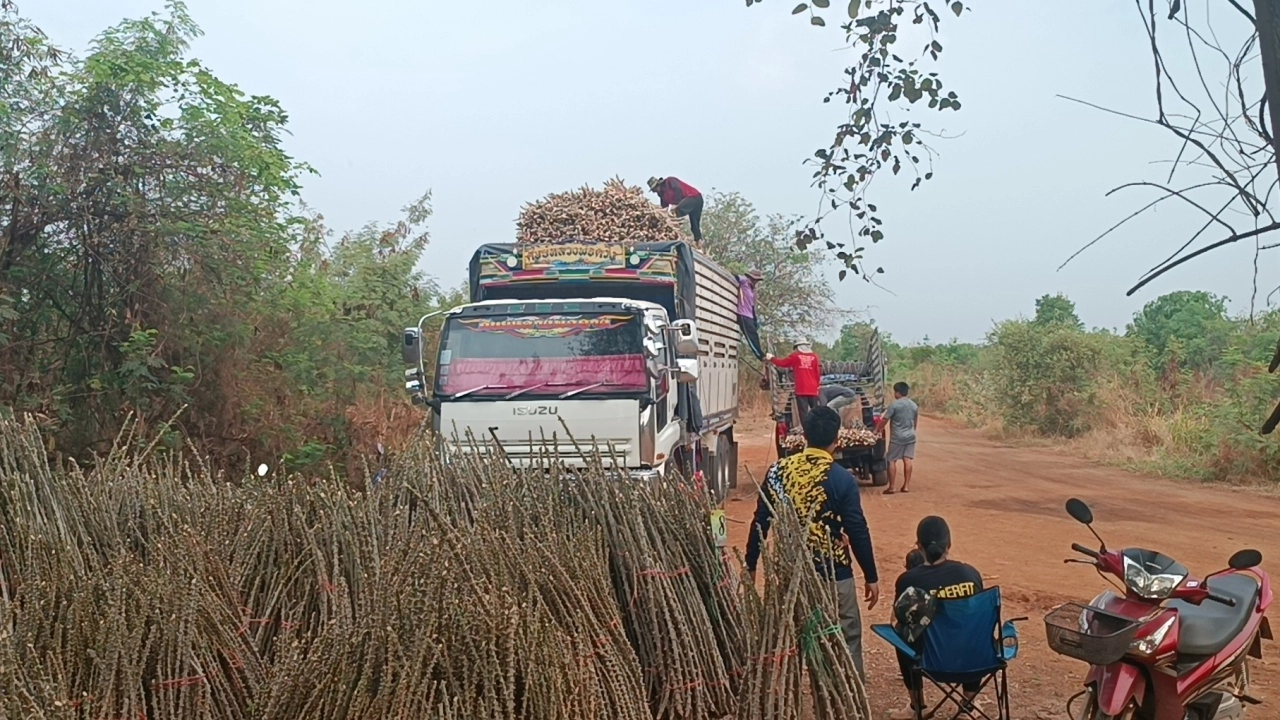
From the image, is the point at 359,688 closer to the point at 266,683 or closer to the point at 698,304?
the point at 266,683

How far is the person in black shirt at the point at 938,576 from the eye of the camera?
443 cm

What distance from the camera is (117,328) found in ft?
32.3

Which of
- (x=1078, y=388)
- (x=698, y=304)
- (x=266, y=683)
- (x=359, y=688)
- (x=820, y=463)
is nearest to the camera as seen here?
(x=359, y=688)

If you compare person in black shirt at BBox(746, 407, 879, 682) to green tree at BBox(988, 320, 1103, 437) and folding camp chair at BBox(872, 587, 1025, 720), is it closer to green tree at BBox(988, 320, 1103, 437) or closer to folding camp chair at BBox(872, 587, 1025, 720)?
folding camp chair at BBox(872, 587, 1025, 720)

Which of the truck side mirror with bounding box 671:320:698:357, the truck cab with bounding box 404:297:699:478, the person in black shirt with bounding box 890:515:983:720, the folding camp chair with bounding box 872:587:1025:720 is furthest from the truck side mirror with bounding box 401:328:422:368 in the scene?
the folding camp chair with bounding box 872:587:1025:720

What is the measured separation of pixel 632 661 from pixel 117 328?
7.93m

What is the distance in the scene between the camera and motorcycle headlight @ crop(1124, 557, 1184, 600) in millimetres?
3957

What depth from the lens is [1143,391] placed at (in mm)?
19688

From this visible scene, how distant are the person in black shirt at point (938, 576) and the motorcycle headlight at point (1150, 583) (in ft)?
2.03

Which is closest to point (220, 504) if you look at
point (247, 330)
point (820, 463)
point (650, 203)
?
point (820, 463)

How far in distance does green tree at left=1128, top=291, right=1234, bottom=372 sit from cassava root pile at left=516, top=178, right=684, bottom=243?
51.2ft

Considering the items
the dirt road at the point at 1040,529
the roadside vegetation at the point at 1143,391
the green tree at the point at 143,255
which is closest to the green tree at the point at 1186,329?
the roadside vegetation at the point at 1143,391

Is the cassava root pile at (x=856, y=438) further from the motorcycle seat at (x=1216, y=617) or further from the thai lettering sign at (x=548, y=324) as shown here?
the motorcycle seat at (x=1216, y=617)

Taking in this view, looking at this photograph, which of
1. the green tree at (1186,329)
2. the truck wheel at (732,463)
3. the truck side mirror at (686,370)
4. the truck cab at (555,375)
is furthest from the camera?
the green tree at (1186,329)
